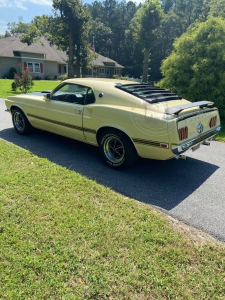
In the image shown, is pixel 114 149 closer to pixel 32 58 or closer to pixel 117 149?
pixel 117 149

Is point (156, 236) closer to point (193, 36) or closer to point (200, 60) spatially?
point (200, 60)

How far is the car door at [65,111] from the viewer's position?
4754 mm

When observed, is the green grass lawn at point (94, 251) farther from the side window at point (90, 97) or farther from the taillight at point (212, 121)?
the taillight at point (212, 121)

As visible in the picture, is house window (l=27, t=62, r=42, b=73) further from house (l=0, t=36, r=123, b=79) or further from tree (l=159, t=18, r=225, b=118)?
tree (l=159, t=18, r=225, b=118)

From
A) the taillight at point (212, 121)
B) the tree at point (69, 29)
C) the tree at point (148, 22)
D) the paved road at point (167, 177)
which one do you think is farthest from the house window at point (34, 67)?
the taillight at point (212, 121)

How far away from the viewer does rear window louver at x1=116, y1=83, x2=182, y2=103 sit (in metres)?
4.24

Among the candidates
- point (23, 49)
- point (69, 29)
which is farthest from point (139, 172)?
point (23, 49)

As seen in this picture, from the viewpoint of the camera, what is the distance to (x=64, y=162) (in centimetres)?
462

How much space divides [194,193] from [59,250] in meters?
2.28

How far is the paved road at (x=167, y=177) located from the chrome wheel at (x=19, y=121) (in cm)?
24

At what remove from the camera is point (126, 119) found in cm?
397

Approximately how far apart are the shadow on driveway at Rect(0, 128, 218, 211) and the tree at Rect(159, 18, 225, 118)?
435 centimetres

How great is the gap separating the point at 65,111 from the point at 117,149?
143 centimetres

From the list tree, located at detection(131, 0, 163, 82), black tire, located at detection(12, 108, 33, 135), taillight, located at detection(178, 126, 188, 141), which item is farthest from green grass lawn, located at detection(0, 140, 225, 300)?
tree, located at detection(131, 0, 163, 82)
